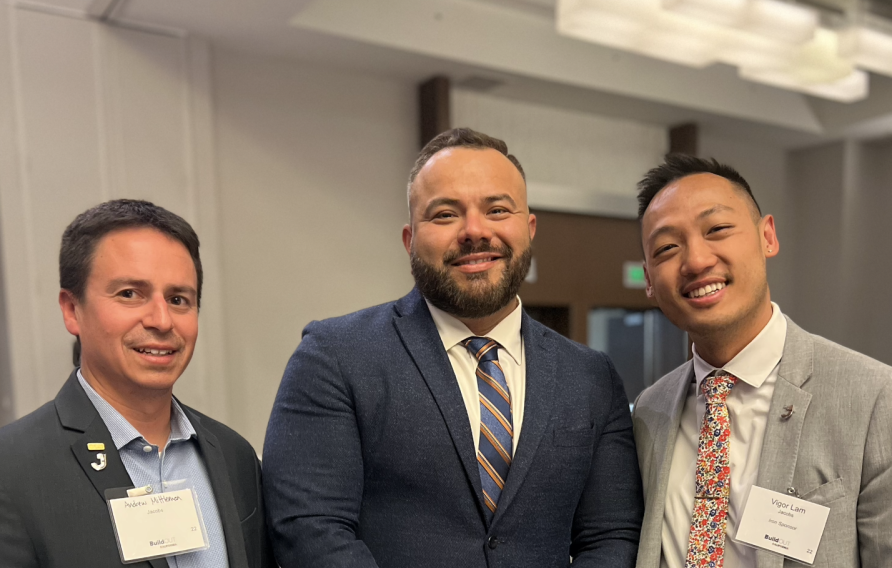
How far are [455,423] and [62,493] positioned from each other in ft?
2.67

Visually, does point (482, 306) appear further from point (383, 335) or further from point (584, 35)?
point (584, 35)

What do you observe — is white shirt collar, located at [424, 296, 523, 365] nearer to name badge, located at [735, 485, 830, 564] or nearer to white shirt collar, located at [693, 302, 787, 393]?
white shirt collar, located at [693, 302, 787, 393]

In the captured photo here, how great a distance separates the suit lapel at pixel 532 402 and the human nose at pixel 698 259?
406mm

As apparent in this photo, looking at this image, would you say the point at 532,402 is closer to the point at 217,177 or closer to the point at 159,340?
the point at 159,340

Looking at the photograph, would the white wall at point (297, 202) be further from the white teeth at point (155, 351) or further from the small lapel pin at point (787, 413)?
the small lapel pin at point (787, 413)

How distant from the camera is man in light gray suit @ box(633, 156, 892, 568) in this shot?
158 centimetres

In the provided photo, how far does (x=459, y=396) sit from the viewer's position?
5.73 ft

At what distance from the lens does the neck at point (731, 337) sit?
5.89ft

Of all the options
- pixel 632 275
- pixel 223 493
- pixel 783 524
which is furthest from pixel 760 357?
pixel 632 275

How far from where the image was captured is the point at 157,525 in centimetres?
145

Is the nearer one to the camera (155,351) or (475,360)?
(155,351)

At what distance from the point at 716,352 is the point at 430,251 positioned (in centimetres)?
76

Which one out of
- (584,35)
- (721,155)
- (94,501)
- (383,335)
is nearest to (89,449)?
(94,501)

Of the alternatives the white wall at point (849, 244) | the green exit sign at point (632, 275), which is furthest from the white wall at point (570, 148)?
the white wall at point (849, 244)
